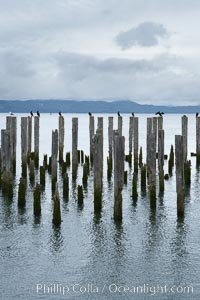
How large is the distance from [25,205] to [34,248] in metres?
5.19

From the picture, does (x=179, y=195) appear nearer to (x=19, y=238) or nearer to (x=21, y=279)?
(x=19, y=238)

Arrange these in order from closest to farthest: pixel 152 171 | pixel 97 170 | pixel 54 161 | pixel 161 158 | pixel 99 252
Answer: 1. pixel 99 252
2. pixel 97 170
3. pixel 152 171
4. pixel 54 161
5. pixel 161 158

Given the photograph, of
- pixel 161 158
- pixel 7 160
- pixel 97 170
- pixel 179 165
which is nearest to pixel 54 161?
pixel 7 160

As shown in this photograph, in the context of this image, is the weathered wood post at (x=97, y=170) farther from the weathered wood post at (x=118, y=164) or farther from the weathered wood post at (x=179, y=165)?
the weathered wood post at (x=179, y=165)

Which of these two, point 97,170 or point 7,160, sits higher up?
point 7,160

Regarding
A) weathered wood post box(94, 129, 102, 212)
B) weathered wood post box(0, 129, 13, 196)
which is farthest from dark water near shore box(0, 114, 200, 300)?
weathered wood post box(0, 129, 13, 196)

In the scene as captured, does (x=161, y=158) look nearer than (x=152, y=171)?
No

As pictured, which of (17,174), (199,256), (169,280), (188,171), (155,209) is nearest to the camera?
(169,280)

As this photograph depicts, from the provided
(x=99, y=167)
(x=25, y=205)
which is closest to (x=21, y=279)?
(x=99, y=167)

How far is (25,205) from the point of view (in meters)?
20.1

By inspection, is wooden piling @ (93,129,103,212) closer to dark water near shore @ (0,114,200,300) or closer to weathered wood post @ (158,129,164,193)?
dark water near shore @ (0,114,200,300)

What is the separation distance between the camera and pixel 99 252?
47.9ft

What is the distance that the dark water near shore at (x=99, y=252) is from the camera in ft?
40.2

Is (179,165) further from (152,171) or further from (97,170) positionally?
(152,171)
